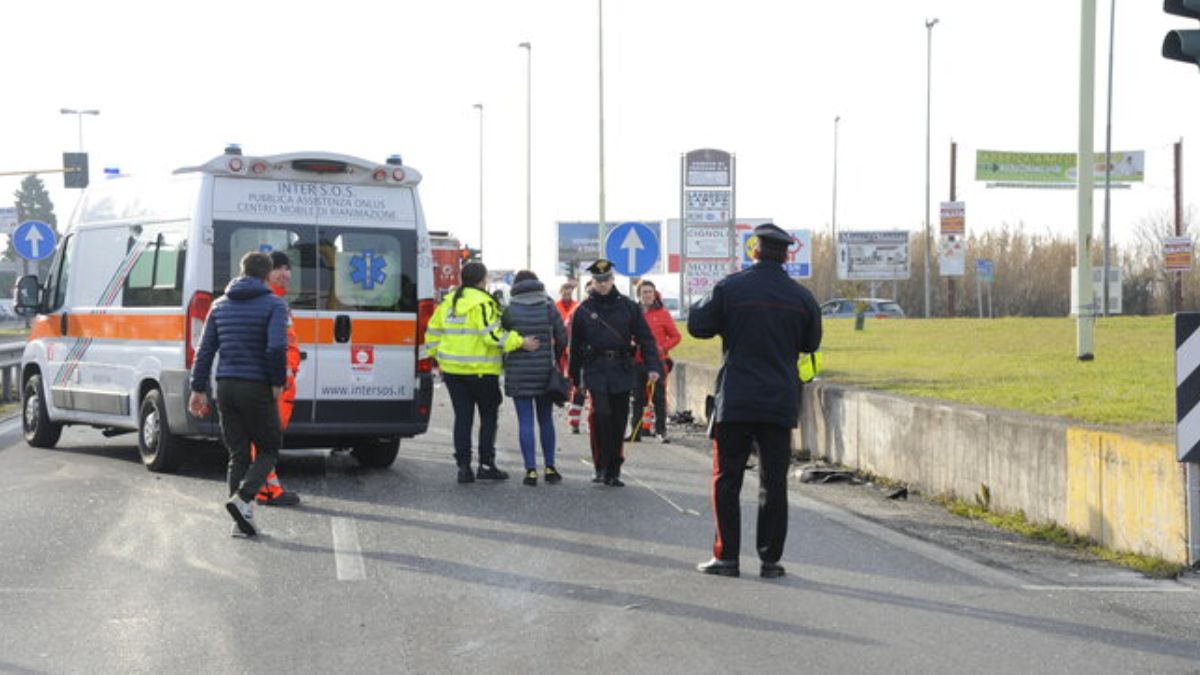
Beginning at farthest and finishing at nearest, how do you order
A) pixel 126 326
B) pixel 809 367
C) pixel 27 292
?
pixel 27 292
pixel 126 326
pixel 809 367

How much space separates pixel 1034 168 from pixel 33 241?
59.1 metres

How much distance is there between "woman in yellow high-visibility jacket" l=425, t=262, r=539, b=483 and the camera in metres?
13.3

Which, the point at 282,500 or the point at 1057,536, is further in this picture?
the point at 282,500

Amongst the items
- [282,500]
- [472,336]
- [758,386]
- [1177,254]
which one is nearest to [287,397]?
[282,500]

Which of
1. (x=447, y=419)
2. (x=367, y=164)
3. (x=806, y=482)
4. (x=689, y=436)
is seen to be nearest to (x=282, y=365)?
(x=367, y=164)

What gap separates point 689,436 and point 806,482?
213 inches

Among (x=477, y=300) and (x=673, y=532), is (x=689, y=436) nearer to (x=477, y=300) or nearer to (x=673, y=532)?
(x=477, y=300)

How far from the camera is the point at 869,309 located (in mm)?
63281

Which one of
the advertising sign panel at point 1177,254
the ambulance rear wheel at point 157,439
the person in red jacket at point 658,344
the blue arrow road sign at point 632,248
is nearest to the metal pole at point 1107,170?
the advertising sign panel at point 1177,254

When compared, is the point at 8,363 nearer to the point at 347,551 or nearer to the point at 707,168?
the point at 707,168

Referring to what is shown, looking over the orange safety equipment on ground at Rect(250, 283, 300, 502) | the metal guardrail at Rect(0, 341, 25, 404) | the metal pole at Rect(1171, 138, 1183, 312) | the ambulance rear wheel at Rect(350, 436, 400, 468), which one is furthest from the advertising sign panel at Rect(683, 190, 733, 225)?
the metal pole at Rect(1171, 138, 1183, 312)

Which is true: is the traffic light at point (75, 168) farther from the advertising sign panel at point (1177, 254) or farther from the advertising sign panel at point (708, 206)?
the advertising sign panel at point (1177, 254)

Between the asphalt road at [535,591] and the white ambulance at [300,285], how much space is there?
120 cm

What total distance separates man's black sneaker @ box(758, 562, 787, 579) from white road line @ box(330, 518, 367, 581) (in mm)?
2091
